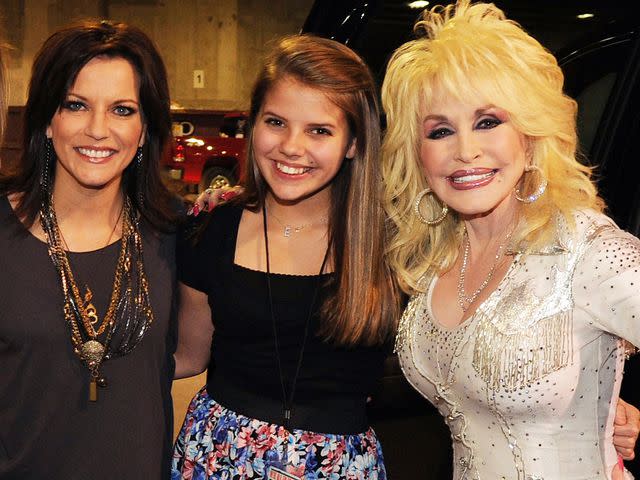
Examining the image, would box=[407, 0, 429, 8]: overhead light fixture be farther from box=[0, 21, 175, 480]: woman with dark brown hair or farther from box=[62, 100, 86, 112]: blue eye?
box=[62, 100, 86, 112]: blue eye

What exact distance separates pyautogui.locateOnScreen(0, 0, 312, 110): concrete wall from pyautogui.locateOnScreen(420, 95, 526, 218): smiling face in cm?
1203

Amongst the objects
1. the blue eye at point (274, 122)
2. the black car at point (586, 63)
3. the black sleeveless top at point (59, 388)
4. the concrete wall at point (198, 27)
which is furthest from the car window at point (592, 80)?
the concrete wall at point (198, 27)

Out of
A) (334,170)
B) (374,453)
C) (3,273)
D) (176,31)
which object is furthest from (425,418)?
(176,31)

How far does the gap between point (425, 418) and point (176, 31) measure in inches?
434

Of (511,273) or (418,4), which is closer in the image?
(511,273)

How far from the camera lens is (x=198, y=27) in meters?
13.9

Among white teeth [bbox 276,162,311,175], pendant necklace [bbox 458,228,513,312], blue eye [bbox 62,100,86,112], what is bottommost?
pendant necklace [bbox 458,228,513,312]

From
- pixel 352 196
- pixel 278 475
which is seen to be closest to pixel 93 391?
pixel 278 475

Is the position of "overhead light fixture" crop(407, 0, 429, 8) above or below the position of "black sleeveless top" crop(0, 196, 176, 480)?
above

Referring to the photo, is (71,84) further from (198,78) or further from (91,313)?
(198,78)

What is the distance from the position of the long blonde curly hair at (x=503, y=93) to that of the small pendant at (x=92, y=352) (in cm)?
85

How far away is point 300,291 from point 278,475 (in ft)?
1.63

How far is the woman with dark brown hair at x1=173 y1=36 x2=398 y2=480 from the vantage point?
7.43 ft

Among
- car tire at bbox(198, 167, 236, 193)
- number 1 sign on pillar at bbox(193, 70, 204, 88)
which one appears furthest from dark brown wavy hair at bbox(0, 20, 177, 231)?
number 1 sign on pillar at bbox(193, 70, 204, 88)
